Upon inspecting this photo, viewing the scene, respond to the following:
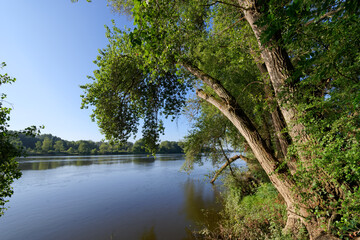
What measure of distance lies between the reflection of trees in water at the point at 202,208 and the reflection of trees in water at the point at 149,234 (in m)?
2.17

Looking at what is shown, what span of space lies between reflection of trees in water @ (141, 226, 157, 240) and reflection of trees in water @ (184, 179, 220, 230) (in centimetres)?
217

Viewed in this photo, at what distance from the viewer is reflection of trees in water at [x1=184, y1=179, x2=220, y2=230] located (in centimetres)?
854

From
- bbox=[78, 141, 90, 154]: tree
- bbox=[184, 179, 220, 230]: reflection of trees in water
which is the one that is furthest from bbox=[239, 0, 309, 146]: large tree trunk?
bbox=[78, 141, 90, 154]: tree

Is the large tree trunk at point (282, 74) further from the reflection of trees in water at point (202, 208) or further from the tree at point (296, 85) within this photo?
the reflection of trees in water at point (202, 208)

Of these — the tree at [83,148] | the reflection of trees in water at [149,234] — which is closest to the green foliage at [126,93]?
the reflection of trees in water at [149,234]

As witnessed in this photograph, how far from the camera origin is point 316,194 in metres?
2.95

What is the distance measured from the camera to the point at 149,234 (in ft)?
26.1

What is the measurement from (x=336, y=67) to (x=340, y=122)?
85 cm

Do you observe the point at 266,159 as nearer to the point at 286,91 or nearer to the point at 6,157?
the point at 286,91

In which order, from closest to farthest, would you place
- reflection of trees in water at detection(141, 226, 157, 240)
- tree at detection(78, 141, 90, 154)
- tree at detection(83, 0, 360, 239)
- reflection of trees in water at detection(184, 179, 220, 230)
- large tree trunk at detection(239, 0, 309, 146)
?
tree at detection(83, 0, 360, 239) → large tree trunk at detection(239, 0, 309, 146) → reflection of trees in water at detection(141, 226, 157, 240) → reflection of trees in water at detection(184, 179, 220, 230) → tree at detection(78, 141, 90, 154)

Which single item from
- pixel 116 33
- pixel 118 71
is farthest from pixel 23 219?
pixel 116 33

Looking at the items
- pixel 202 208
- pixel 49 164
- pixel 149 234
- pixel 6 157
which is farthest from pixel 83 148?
pixel 6 157

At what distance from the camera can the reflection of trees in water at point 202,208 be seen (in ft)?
28.0

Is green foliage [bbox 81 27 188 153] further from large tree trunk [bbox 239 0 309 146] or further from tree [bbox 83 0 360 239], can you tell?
large tree trunk [bbox 239 0 309 146]
